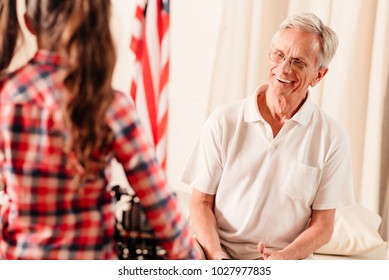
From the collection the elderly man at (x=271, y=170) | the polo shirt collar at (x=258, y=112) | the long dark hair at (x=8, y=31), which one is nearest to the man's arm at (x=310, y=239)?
the elderly man at (x=271, y=170)

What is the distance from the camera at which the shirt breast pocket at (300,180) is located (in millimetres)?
1452

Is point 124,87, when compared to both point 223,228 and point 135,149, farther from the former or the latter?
point 223,228

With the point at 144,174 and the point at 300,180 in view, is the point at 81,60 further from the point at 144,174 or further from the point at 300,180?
the point at 300,180

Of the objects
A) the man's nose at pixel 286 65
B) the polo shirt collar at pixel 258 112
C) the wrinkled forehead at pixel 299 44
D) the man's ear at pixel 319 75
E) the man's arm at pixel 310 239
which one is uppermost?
the wrinkled forehead at pixel 299 44

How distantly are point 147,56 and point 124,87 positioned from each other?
0.39 ft

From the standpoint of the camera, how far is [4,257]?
1.25m

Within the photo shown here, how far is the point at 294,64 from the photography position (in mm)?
1412

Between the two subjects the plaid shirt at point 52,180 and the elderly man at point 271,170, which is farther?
the elderly man at point 271,170

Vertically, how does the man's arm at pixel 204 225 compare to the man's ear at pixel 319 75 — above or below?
below

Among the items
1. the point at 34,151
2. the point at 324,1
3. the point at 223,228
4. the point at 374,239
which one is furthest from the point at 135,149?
the point at 374,239

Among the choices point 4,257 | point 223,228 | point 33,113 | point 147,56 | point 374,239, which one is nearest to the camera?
point 33,113

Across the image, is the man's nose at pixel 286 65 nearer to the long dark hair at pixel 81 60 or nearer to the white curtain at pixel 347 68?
the white curtain at pixel 347 68

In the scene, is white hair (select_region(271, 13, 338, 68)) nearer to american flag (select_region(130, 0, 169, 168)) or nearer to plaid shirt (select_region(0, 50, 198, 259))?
american flag (select_region(130, 0, 169, 168))

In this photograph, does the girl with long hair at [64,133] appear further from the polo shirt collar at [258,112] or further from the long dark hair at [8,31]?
the polo shirt collar at [258,112]
